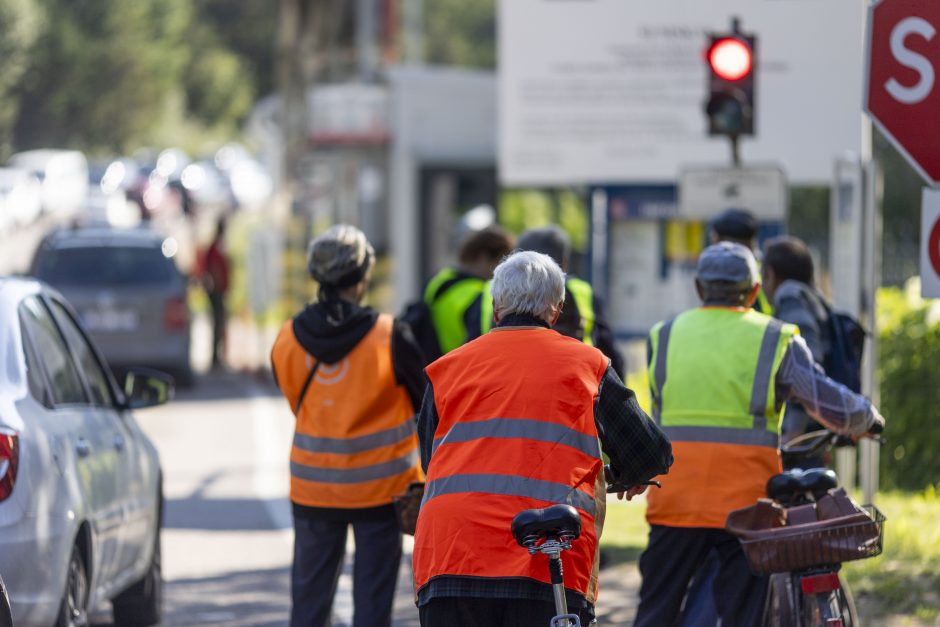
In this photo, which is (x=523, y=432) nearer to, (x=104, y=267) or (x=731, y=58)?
(x=731, y=58)

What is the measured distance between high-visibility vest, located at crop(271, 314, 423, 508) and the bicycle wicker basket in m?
1.45

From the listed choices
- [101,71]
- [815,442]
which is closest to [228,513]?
[815,442]

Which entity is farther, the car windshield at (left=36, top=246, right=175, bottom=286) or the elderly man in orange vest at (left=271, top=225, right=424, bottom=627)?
the car windshield at (left=36, top=246, right=175, bottom=286)

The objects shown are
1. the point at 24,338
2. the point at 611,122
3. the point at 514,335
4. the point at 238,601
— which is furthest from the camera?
the point at 611,122

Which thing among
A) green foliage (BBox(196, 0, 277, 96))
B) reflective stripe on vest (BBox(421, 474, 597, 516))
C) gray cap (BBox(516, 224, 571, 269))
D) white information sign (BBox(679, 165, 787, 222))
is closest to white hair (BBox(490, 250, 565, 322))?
reflective stripe on vest (BBox(421, 474, 597, 516))

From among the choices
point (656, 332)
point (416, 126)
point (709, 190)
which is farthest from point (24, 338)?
point (416, 126)

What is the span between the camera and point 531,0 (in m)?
15.9

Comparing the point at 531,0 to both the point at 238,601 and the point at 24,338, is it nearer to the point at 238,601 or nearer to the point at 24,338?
the point at 238,601

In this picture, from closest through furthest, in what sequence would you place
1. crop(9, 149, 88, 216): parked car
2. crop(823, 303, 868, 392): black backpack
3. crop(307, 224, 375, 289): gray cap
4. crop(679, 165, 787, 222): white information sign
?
crop(307, 224, 375, 289): gray cap
crop(823, 303, 868, 392): black backpack
crop(679, 165, 787, 222): white information sign
crop(9, 149, 88, 216): parked car

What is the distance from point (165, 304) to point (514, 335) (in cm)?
1449

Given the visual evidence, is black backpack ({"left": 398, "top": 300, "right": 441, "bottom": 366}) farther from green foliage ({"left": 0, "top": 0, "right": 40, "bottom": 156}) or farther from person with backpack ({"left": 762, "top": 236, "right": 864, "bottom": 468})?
green foliage ({"left": 0, "top": 0, "right": 40, "bottom": 156})

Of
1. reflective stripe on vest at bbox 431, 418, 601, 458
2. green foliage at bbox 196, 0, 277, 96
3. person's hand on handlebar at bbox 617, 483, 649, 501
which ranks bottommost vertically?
person's hand on handlebar at bbox 617, 483, 649, 501

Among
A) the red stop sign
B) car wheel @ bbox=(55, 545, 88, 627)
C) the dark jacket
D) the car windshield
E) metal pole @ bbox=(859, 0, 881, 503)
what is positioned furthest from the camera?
the car windshield

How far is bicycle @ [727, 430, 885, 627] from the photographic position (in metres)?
5.66
